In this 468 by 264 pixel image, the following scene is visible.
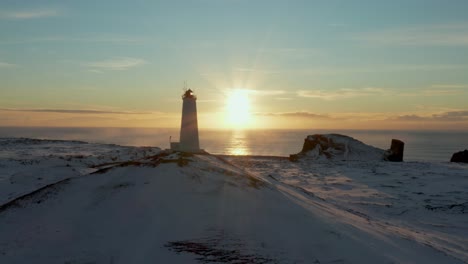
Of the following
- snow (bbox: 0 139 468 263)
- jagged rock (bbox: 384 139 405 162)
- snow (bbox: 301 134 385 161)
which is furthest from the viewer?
snow (bbox: 301 134 385 161)

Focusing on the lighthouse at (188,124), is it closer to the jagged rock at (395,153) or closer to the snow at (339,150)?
the snow at (339,150)

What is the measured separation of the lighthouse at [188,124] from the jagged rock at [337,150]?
9499 millimetres

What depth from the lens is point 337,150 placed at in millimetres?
31484

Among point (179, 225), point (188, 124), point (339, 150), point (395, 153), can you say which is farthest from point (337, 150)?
point (179, 225)

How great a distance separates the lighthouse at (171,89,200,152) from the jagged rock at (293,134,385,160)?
9.50 m

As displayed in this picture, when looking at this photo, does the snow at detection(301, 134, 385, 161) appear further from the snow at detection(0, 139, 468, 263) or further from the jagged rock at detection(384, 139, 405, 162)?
the snow at detection(0, 139, 468, 263)

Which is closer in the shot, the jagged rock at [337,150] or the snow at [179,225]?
the snow at [179,225]

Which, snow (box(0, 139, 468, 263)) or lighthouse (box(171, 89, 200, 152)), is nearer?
snow (box(0, 139, 468, 263))

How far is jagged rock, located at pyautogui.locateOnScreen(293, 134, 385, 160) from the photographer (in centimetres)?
3081

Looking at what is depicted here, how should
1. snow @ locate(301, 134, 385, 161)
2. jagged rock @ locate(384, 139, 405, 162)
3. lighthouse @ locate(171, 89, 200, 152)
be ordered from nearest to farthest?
jagged rock @ locate(384, 139, 405, 162)
snow @ locate(301, 134, 385, 161)
lighthouse @ locate(171, 89, 200, 152)

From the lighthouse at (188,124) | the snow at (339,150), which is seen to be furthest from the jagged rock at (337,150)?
the lighthouse at (188,124)

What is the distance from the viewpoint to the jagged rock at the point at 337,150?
101 feet

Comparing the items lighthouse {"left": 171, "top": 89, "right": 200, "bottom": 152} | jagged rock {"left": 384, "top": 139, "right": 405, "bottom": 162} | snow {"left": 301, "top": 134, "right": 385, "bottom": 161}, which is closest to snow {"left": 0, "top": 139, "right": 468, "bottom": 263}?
snow {"left": 301, "top": 134, "right": 385, "bottom": 161}

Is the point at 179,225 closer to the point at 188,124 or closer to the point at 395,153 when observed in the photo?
the point at 188,124
